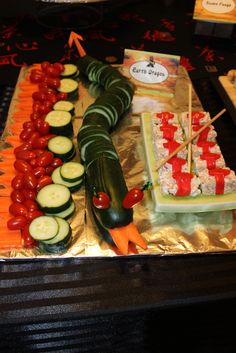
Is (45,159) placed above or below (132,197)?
below

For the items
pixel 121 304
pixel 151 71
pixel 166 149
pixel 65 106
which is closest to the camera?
pixel 121 304

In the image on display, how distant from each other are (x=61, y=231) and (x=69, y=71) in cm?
148

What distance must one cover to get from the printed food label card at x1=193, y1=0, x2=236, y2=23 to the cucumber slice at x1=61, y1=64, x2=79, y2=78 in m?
1.01

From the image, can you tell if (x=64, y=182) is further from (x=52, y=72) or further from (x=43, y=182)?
(x=52, y=72)

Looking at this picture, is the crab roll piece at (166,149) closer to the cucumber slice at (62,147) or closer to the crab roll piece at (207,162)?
the crab roll piece at (207,162)

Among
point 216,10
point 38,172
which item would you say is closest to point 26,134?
point 38,172

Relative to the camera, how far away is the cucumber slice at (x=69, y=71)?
2.70m

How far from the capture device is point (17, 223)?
1692 mm

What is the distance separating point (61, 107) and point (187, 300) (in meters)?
1.43

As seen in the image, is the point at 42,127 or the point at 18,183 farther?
the point at 42,127

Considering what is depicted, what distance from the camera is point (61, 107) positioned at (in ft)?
7.82

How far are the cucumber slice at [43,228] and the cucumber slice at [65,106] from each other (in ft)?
3.05

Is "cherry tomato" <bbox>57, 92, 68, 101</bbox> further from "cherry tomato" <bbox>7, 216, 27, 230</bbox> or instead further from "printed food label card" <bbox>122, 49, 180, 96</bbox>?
"cherry tomato" <bbox>7, 216, 27, 230</bbox>

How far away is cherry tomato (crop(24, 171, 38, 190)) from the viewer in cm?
182
